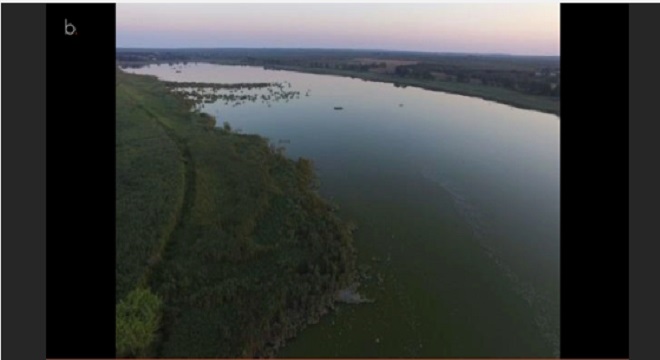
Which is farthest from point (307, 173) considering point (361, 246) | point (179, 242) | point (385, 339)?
point (385, 339)

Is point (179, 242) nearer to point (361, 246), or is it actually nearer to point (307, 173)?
point (361, 246)

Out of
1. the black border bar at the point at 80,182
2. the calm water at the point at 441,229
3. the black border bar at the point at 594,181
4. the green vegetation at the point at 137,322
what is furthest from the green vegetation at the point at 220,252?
the black border bar at the point at 594,181

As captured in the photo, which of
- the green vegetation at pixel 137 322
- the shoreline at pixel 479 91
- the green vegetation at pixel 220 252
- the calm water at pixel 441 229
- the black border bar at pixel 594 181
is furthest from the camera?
the shoreline at pixel 479 91

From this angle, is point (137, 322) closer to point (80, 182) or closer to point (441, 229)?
point (80, 182)

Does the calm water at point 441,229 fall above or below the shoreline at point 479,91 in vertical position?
below

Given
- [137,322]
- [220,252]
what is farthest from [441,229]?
[137,322]

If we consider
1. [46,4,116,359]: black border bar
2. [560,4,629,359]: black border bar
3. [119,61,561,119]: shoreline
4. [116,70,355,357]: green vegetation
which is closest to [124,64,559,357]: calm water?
[116,70,355,357]: green vegetation

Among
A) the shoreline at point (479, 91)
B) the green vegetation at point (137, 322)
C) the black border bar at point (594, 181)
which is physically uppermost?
the shoreline at point (479, 91)

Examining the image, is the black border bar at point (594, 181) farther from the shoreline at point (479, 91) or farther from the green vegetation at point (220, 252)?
the shoreline at point (479, 91)
